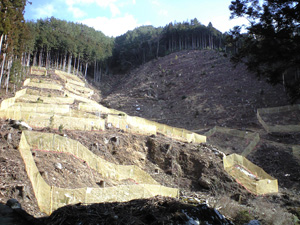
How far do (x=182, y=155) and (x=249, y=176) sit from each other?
5876mm

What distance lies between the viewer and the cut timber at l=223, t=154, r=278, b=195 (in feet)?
60.3

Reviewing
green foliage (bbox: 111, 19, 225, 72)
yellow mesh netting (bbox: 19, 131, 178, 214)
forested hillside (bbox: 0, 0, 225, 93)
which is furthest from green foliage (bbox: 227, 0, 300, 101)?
green foliage (bbox: 111, 19, 225, 72)

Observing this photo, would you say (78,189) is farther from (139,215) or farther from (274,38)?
(274,38)

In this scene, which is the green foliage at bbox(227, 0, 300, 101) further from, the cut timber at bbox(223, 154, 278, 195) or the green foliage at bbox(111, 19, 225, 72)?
the green foliage at bbox(111, 19, 225, 72)

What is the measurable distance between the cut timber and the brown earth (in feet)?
2.38

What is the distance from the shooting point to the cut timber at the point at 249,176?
18.4 m

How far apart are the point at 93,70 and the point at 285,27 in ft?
238

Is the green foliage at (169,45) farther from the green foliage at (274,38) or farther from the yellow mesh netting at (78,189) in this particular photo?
the green foliage at (274,38)

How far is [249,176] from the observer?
19.8 m

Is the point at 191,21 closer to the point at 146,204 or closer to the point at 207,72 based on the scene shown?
the point at 207,72

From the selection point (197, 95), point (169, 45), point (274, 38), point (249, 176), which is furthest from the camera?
point (169, 45)

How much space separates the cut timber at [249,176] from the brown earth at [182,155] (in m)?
0.73

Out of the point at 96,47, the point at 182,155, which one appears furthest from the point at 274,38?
the point at 96,47

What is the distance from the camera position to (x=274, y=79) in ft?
28.4
